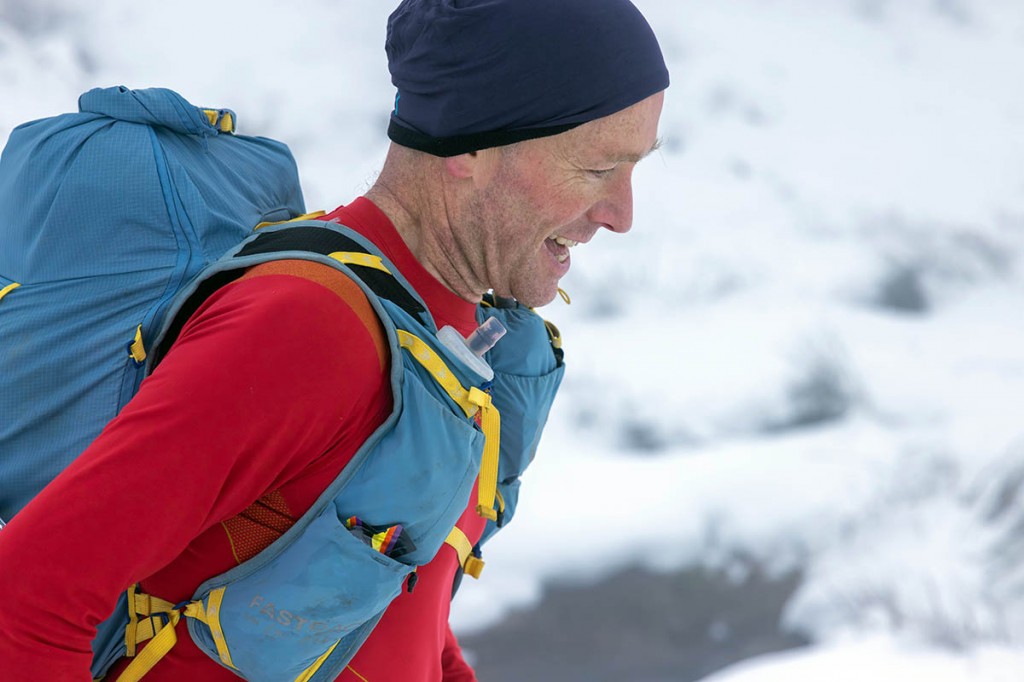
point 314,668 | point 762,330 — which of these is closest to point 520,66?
point 314,668

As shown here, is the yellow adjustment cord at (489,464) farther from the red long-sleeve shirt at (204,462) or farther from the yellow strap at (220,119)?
the yellow strap at (220,119)

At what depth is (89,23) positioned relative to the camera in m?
2.34

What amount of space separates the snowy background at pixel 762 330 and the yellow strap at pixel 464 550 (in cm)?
120

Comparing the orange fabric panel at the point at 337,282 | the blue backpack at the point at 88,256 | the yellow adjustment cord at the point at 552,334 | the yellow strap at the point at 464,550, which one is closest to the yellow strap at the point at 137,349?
the blue backpack at the point at 88,256

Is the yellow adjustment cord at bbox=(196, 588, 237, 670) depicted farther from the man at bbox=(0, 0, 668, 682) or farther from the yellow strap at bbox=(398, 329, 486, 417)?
the yellow strap at bbox=(398, 329, 486, 417)

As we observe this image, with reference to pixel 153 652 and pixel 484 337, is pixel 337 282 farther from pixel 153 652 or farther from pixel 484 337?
pixel 153 652

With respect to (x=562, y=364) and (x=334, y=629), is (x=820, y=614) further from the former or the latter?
(x=334, y=629)

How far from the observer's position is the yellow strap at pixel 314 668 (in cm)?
84

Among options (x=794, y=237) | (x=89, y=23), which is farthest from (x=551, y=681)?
(x=794, y=237)

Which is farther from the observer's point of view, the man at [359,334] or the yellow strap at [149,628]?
the yellow strap at [149,628]

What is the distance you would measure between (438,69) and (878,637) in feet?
6.44

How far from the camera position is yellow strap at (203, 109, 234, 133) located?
955mm

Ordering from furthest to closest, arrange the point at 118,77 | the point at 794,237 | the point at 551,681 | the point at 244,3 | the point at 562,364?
the point at 794,237, the point at 244,3, the point at 118,77, the point at 551,681, the point at 562,364

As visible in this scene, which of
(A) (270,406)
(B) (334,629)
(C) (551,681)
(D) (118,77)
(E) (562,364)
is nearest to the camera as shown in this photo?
(A) (270,406)
